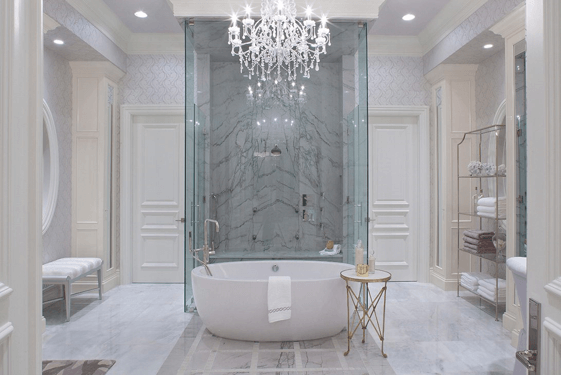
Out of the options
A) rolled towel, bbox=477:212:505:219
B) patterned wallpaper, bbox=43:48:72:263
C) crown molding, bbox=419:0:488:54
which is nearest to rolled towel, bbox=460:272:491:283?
rolled towel, bbox=477:212:505:219

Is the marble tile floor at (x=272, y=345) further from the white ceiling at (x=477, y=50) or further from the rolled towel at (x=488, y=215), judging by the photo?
the white ceiling at (x=477, y=50)

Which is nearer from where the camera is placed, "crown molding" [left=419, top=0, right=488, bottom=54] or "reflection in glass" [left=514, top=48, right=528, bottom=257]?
"reflection in glass" [left=514, top=48, right=528, bottom=257]

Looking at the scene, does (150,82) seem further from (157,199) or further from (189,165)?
(189,165)

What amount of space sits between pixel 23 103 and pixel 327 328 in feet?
8.82

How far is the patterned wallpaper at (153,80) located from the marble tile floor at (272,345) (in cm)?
236

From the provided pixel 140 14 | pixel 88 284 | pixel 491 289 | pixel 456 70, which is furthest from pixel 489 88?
pixel 88 284

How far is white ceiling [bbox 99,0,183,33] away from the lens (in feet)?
13.6

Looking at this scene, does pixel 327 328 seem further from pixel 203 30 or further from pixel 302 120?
pixel 203 30

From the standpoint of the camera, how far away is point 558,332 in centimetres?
87

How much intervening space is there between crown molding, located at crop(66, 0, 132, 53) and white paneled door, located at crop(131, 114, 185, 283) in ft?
2.98

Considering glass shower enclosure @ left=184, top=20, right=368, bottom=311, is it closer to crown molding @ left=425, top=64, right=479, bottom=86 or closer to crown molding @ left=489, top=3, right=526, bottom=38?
crown molding @ left=425, top=64, right=479, bottom=86

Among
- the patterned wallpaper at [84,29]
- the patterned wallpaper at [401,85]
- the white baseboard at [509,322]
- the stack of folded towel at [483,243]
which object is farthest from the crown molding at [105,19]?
the white baseboard at [509,322]

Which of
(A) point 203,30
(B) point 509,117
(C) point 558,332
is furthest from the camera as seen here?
(A) point 203,30

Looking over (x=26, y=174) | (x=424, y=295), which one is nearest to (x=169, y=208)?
(x=424, y=295)
